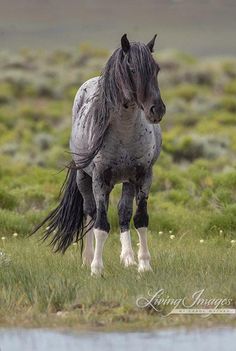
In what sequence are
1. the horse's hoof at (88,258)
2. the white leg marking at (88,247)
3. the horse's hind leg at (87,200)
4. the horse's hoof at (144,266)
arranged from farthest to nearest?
1. the horse's hind leg at (87,200)
2. the white leg marking at (88,247)
3. the horse's hoof at (88,258)
4. the horse's hoof at (144,266)

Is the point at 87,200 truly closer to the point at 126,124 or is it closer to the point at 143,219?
the point at 143,219

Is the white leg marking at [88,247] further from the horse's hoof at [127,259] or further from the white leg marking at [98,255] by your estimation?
the white leg marking at [98,255]

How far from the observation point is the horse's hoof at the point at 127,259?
10377 mm

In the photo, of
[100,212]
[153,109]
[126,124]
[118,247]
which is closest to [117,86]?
[126,124]

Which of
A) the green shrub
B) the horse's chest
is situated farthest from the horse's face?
the green shrub

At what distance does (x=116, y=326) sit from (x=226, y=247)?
4.30m

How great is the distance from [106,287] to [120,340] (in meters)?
1.55

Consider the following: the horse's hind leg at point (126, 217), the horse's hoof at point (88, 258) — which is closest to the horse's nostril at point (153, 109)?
the horse's hind leg at point (126, 217)

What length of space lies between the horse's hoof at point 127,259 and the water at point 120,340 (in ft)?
8.52

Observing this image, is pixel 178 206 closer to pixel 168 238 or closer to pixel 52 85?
pixel 168 238

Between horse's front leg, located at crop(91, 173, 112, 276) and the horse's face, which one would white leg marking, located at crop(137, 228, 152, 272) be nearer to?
horse's front leg, located at crop(91, 173, 112, 276)

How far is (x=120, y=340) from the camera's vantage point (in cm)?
741

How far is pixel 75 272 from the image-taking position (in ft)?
33.2

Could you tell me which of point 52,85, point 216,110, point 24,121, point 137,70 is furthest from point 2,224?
point 52,85
